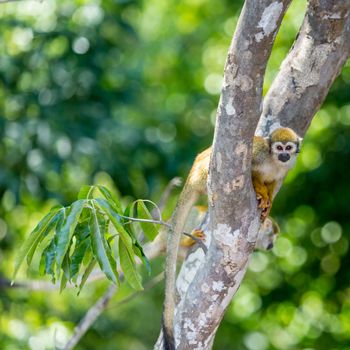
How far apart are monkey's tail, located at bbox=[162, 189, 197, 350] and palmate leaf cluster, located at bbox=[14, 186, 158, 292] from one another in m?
0.37

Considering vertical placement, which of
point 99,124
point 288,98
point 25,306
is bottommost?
point 25,306

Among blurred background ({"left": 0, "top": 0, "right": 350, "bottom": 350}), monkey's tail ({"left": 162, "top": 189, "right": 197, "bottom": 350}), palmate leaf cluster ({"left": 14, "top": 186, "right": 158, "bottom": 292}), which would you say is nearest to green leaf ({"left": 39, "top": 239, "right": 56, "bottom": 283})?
palmate leaf cluster ({"left": 14, "top": 186, "right": 158, "bottom": 292})

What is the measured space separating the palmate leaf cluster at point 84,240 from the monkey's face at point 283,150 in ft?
3.04

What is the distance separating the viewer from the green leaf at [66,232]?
2.55m

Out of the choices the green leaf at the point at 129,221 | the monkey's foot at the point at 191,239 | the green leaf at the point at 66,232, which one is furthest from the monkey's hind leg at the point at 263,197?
the green leaf at the point at 66,232

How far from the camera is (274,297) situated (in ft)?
22.1

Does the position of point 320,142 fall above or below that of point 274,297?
above

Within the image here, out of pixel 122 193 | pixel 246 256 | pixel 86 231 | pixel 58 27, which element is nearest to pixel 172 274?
pixel 246 256

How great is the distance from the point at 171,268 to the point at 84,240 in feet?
1.86

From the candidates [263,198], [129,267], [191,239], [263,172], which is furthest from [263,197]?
[129,267]

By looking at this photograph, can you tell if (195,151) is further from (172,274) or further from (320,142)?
(172,274)

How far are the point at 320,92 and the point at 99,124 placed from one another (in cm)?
231

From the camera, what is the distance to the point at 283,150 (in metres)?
3.52

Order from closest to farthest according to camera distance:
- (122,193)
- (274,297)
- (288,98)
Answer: (288,98) → (122,193) → (274,297)
